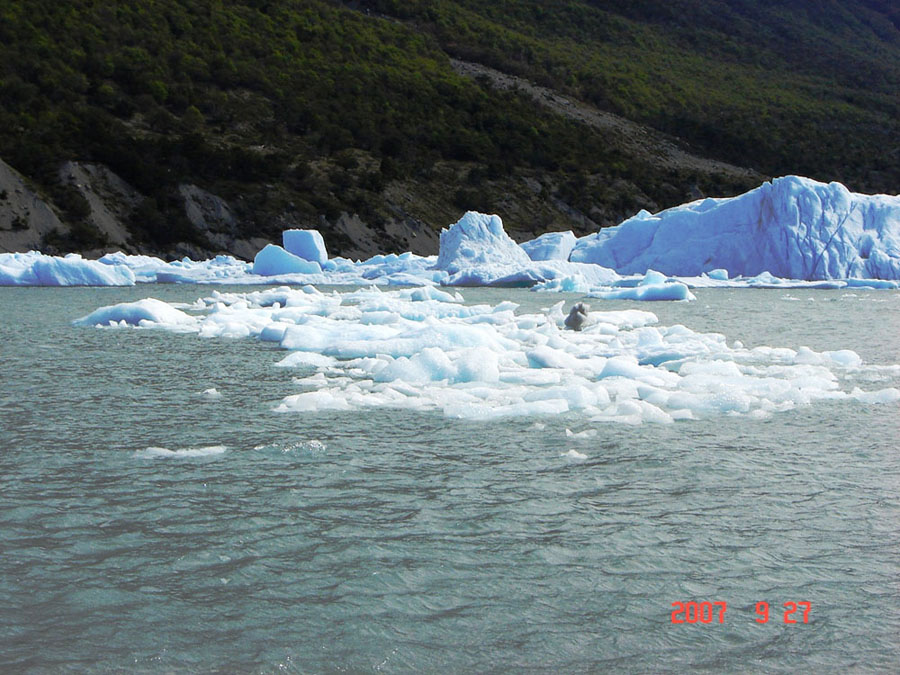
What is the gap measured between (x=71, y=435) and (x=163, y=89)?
107ft

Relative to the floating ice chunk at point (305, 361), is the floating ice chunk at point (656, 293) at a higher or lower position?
lower

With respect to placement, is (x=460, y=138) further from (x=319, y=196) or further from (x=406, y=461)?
(x=406, y=461)

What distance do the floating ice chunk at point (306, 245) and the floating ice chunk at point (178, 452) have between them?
19836 mm

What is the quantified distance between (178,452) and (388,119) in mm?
36568

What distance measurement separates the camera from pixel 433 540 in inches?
147

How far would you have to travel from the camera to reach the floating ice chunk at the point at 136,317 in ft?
37.7

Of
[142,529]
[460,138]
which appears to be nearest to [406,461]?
[142,529]

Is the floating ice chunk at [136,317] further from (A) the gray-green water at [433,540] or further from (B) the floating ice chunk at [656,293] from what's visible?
(B) the floating ice chunk at [656,293]

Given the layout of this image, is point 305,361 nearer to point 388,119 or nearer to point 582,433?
point 582,433

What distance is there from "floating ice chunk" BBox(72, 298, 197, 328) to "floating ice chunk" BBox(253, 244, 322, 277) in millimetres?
10821

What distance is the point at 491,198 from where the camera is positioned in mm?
37188

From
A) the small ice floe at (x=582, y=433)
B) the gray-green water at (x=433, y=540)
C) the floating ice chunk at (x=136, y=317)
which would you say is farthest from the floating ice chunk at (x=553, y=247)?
the small ice floe at (x=582, y=433)
